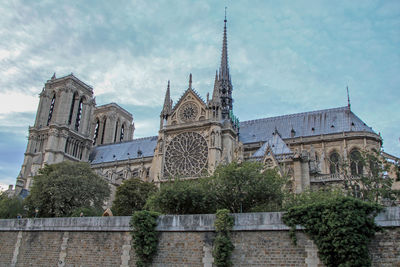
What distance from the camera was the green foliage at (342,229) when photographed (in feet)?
41.8

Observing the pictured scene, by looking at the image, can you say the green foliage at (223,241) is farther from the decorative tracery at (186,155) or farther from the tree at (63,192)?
the decorative tracery at (186,155)

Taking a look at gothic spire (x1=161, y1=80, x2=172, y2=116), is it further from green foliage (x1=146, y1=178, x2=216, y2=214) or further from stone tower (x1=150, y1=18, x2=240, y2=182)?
green foliage (x1=146, y1=178, x2=216, y2=214)

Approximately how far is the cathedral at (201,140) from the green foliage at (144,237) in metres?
13.3

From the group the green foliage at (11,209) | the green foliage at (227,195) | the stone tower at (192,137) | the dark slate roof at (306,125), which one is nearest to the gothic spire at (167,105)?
the stone tower at (192,137)

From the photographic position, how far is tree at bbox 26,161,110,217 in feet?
110

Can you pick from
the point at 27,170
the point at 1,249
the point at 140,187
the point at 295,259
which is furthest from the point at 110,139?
the point at 295,259

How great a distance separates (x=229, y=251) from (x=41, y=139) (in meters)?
51.9

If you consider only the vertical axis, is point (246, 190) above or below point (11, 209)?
above

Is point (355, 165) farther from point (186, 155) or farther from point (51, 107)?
point (51, 107)

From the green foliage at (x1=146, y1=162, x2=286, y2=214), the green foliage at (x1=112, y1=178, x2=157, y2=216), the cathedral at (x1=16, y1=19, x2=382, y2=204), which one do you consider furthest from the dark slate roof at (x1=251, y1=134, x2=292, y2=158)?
the green foliage at (x1=146, y1=162, x2=286, y2=214)

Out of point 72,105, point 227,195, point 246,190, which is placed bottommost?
point 227,195

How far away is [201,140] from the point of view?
4228 centimetres

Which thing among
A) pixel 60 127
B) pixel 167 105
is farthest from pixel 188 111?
pixel 60 127

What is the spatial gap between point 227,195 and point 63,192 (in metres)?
17.2
